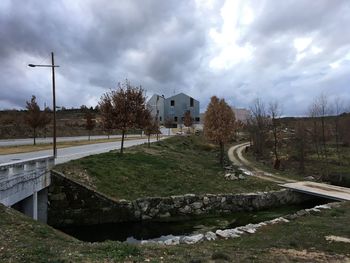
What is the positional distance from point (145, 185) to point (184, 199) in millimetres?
2853

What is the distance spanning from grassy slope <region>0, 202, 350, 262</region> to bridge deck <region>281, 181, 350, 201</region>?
9.54 m

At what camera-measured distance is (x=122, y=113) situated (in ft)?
97.0

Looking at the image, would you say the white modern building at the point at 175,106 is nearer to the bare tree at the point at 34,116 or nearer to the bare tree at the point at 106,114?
the bare tree at the point at 34,116

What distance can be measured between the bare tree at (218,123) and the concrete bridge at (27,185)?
18418 millimetres

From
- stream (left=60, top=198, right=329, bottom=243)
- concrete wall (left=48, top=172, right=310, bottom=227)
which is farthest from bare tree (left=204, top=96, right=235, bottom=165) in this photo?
stream (left=60, top=198, right=329, bottom=243)

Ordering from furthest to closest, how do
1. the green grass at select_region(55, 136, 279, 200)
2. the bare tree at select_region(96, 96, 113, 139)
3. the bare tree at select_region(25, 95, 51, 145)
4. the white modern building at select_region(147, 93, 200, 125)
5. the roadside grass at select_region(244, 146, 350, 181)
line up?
the white modern building at select_region(147, 93, 200, 125)
the bare tree at select_region(25, 95, 51, 145)
the roadside grass at select_region(244, 146, 350, 181)
the bare tree at select_region(96, 96, 113, 139)
the green grass at select_region(55, 136, 279, 200)

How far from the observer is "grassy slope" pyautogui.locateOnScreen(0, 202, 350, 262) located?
8.17 meters

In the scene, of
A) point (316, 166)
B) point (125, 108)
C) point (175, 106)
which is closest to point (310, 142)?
point (316, 166)

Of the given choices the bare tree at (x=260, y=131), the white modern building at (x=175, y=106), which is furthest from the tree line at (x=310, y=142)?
the white modern building at (x=175, y=106)

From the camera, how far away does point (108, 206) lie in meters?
20.3

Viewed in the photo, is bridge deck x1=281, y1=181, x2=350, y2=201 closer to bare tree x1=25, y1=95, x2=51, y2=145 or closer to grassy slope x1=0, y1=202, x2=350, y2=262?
grassy slope x1=0, y1=202, x2=350, y2=262

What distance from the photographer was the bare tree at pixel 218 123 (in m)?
36.1

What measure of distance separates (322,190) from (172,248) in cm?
1802

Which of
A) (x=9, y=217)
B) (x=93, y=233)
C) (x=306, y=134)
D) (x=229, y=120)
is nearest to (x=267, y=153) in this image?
(x=306, y=134)
